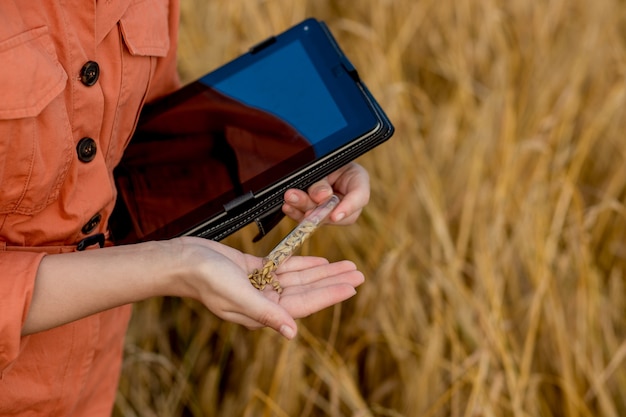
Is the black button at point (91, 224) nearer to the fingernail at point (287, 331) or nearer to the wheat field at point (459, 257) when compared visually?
the fingernail at point (287, 331)

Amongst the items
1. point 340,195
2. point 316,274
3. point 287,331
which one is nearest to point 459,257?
point 340,195

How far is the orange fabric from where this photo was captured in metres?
0.75

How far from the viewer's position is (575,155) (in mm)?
1573

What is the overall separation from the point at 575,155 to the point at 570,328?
361mm

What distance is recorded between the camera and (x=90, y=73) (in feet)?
2.68

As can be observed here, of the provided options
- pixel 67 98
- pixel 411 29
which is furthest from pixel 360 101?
pixel 411 29

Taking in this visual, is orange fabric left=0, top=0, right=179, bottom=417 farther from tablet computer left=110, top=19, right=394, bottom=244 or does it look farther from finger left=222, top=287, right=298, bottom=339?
finger left=222, top=287, right=298, bottom=339

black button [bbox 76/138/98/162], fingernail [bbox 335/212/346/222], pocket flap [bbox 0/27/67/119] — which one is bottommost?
fingernail [bbox 335/212/346/222]

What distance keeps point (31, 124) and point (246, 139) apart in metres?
0.36

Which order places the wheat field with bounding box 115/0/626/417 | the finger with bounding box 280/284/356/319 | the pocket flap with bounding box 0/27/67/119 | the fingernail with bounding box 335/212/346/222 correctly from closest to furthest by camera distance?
the pocket flap with bounding box 0/27/67/119 < the finger with bounding box 280/284/356/319 < the fingernail with bounding box 335/212/346/222 < the wheat field with bounding box 115/0/626/417

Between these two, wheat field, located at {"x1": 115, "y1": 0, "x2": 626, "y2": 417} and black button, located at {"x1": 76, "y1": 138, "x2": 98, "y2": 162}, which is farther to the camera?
wheat field, located at {"x1": 115, "y1": 0, "x2": 626, "y2": 417}

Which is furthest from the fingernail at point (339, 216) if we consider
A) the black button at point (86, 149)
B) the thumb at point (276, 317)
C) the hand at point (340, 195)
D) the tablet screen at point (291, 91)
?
the black button at point (86, 149)

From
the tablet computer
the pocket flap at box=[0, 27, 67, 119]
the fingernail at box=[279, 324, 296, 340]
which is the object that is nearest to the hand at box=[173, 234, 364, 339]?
the fingernail at box=[279, 324, 296, 340]

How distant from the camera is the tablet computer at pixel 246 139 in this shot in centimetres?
101
